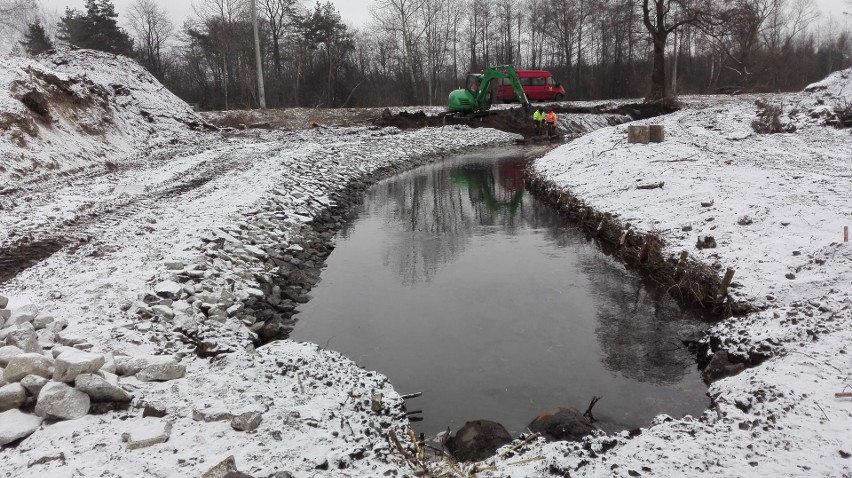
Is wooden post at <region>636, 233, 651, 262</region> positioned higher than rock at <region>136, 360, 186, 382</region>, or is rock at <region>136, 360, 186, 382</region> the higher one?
wooden post at <region>636, 233, 651, 262</region>

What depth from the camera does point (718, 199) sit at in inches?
364

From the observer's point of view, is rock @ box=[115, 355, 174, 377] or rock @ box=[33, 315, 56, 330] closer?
rock @ box=[115, 355, 174, 377]

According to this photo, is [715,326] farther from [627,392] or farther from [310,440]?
[310,440]

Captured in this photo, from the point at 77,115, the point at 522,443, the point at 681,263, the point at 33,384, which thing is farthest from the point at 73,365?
the point at 77,115

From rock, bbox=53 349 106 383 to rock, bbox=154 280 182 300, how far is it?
211cm

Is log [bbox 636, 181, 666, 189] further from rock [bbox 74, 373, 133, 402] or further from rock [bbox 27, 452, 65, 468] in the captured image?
rock [bbox 27, 452, 65, 468]

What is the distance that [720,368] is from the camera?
5500 millimetres

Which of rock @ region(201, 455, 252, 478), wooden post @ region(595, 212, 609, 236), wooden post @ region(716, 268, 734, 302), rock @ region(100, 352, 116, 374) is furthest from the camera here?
wooden post @ region(595, 212, 609, 236)

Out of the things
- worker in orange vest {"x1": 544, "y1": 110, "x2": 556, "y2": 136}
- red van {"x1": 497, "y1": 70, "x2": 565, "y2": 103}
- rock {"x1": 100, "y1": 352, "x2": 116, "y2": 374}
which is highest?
red van {"x1": 497, "y1": 70, "x2": 565, "y2": 103}

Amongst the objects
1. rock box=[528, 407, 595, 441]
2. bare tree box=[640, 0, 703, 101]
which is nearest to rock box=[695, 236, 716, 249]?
rock box=[528, 407, 595, 441]

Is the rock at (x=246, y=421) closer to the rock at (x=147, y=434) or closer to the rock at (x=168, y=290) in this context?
the rock at (x=147, y=434)

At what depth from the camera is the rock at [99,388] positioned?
4.13 meters

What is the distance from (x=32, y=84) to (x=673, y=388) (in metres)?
17.6

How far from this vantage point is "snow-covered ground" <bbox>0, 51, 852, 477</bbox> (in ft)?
12.6
